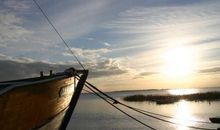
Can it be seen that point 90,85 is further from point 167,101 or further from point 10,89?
point 167,101

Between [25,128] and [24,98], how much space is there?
58cm

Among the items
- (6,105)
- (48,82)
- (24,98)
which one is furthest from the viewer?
(48,82)

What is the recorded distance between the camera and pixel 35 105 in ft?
24.7

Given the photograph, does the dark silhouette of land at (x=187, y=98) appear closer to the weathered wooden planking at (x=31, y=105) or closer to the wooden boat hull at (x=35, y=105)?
the wooden boat hull at (x=35, y=105)

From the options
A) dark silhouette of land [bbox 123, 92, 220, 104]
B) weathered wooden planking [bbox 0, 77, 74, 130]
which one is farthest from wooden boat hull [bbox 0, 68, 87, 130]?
dark silhouette of land [bbox 123, 92, 220, 104]

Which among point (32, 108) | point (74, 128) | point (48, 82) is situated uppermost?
point (48, 82)

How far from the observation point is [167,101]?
90000 mm

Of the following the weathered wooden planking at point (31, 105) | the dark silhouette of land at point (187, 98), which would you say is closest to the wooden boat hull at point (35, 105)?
the weathered wooden planking at point (31, 105)

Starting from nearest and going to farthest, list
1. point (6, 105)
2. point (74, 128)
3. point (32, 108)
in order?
point (6, 105) < point (32, 108) < point (74, 128)

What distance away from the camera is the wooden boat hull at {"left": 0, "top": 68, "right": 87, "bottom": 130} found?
6.17m

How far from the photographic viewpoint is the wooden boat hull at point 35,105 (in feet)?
20.2

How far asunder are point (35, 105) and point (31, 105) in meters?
0.26

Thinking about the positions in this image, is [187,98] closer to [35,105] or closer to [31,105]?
[35,105]

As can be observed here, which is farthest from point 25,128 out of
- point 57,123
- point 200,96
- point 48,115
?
point 200,96
